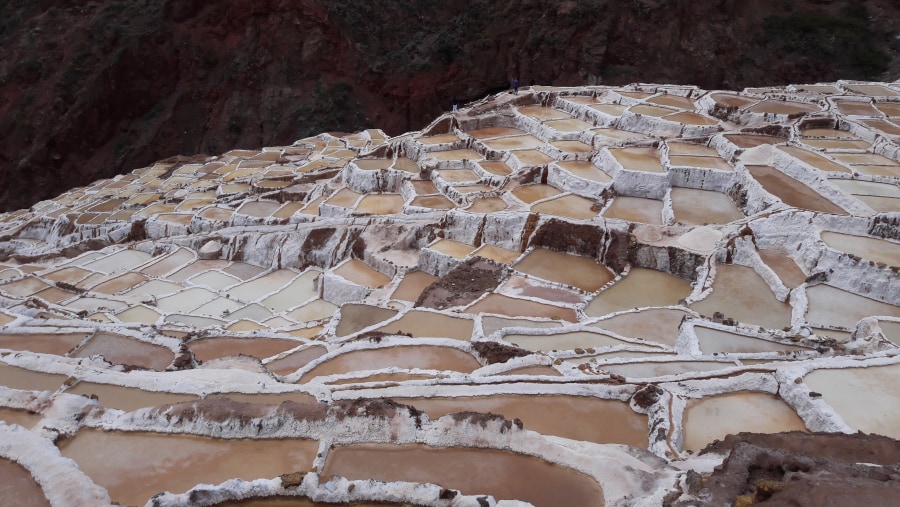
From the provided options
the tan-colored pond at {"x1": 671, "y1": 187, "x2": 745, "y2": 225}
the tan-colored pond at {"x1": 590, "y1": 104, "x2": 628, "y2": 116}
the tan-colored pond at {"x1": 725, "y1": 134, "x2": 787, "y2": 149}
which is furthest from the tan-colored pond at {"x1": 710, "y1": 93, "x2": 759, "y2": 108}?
the tan-colored pond at {"x1": 671, "y1": 187, "x2": 745, "y2": 225}

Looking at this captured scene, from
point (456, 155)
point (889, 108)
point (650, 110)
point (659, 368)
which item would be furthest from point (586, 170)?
point (889, 108)

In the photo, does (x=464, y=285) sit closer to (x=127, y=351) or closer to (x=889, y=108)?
(x=127, y=351)

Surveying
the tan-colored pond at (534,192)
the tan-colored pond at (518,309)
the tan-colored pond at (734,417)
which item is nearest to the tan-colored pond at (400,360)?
the tan-colored pond at (518,309)

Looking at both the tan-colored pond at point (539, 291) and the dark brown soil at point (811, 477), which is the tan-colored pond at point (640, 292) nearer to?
the tan-colored pond at point (539, 291)

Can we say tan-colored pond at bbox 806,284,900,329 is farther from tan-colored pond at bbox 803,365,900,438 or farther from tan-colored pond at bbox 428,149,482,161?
tan-colored pond at bbox 428,149,482,161

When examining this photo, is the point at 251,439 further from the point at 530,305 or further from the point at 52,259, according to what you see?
the point at 52,259

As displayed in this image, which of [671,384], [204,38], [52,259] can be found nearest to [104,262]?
[52,259]
